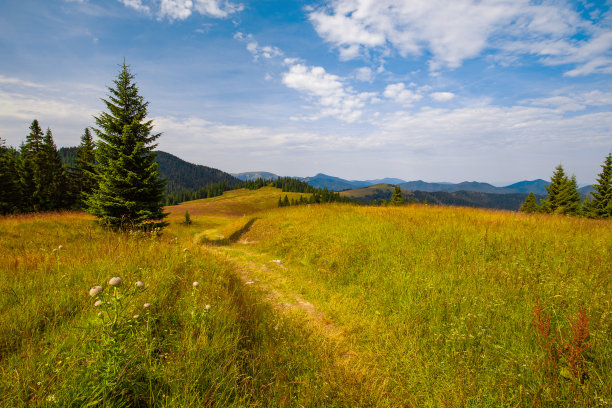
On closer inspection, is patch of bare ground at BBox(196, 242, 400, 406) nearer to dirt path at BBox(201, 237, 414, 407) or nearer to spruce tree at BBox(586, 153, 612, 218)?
dirt path at BBox(201, 237, 414, 407)

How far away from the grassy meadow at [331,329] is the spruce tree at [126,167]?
6.52 metres

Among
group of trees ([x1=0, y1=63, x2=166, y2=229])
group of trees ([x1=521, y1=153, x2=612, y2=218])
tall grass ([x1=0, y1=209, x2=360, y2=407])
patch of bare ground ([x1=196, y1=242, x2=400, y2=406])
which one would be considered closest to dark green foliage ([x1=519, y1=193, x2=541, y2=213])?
group of trees ([x1=521, y1=153, x2=612, y2=218])

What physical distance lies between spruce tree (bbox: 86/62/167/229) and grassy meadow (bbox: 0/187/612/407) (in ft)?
21.4

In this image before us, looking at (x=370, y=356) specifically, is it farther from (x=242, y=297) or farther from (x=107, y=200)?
(x=107, y=200)

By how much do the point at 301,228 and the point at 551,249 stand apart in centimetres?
852

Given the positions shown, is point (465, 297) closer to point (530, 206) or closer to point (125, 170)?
point (125, 170)

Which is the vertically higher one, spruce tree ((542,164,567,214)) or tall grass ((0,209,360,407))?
spruce tree ((542,164,567,214))

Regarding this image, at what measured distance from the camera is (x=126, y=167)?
41.8 feet

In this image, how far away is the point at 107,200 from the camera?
12.2 meters

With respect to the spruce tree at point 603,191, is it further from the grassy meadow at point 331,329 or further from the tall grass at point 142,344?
the tall grass at point 142,344

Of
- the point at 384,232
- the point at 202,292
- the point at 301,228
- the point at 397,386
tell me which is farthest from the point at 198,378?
the point at 301,228

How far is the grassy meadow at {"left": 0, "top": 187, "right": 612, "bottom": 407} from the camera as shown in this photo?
7.05 ft

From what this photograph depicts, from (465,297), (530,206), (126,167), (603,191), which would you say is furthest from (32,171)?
(603,191)

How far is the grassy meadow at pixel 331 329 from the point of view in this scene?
2148 mm
